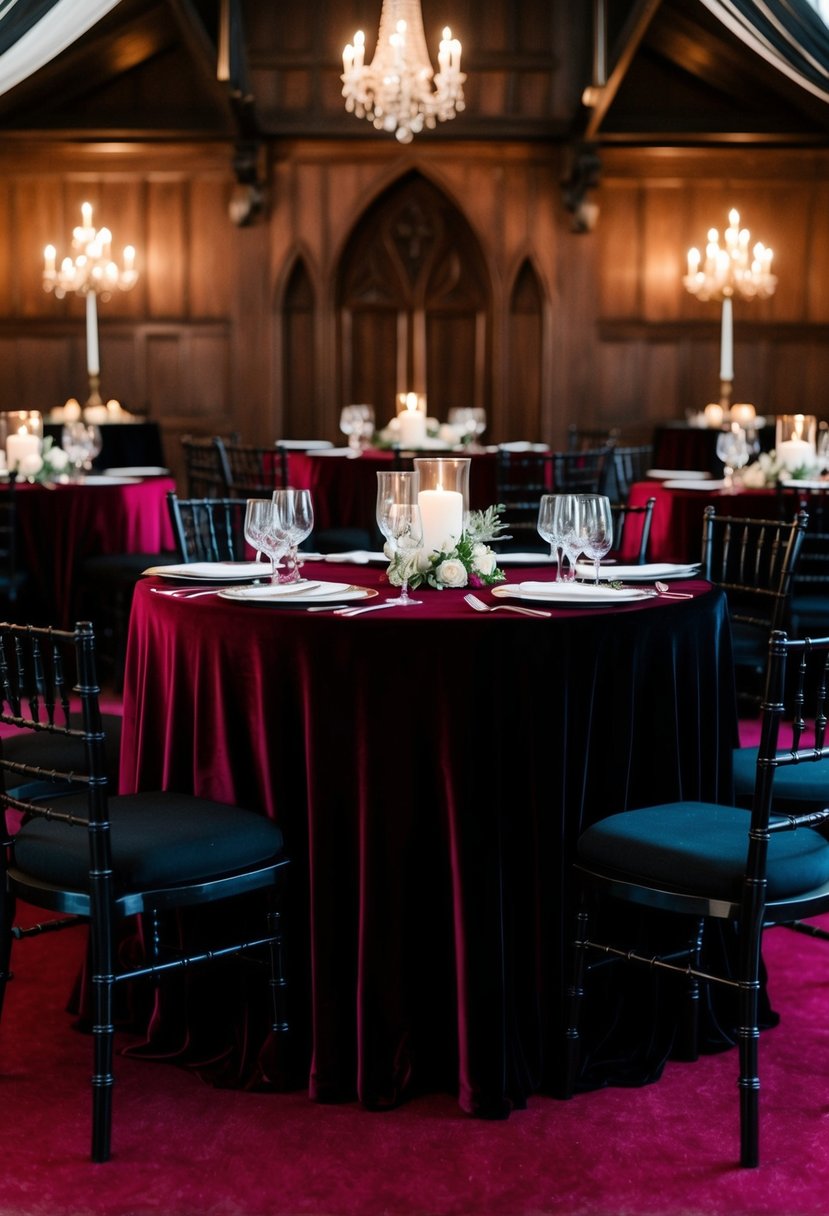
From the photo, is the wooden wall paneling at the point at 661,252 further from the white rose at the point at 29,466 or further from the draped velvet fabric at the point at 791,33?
the white rose at the point at 29,466

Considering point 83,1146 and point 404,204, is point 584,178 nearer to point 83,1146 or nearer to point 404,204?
point 404,204

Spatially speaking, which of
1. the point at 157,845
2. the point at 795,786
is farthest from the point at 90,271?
the point at 157,845

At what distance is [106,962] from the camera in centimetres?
245

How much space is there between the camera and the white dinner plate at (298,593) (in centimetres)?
281

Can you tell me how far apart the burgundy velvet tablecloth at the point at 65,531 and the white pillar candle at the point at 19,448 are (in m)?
0.12

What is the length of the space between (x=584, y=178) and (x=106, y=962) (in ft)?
28.3

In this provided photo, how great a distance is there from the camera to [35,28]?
18.2 feet

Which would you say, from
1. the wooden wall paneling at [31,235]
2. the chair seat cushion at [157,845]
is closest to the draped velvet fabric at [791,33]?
the chair seat cushion at [157,845]

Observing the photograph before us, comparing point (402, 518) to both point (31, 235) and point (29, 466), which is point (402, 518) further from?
point (31, 235)

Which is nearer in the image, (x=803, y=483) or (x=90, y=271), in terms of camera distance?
→ (x=803, y=483)

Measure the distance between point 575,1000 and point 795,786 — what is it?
2.39 ft

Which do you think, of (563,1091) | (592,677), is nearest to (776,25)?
(592,677)

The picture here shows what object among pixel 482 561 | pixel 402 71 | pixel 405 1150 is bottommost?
pixel 405 1150

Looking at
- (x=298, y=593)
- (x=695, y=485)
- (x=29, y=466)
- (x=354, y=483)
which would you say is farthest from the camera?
(x=354, y=483)
